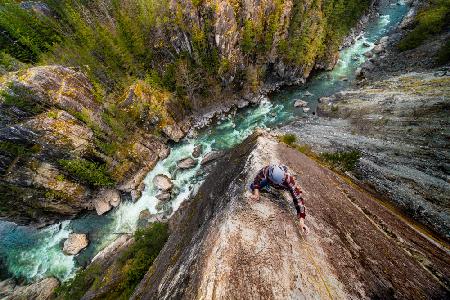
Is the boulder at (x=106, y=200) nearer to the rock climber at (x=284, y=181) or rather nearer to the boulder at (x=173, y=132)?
the boulder at (x=173, y=132)

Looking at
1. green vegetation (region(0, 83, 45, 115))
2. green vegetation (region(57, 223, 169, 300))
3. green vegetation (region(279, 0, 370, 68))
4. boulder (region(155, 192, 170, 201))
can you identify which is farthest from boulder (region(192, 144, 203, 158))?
green vegetation (region(279, 0, 370, 68))

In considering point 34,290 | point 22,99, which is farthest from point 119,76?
point 34,290

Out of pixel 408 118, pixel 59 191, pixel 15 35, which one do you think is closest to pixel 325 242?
pixel 408 118

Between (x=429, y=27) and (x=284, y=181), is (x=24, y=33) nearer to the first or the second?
(x=284, y=181)

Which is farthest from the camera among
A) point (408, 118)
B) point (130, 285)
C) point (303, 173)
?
point (408, 118)

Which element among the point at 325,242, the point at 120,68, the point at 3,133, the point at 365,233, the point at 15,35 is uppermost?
the point at 15,35

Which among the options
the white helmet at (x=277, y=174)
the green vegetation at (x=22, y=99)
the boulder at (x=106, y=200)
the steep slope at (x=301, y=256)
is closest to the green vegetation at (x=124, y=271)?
the boulder at (x=106, y=200)

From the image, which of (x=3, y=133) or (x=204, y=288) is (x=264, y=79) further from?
(x=204, y=288)
